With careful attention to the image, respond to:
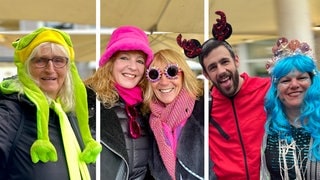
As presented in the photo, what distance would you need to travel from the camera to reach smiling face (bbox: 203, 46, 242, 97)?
8.35ft

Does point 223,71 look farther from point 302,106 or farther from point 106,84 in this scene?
point 106,84

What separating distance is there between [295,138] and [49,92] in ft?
3.51

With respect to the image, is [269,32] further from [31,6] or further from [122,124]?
[122,124]

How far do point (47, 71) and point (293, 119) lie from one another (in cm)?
109

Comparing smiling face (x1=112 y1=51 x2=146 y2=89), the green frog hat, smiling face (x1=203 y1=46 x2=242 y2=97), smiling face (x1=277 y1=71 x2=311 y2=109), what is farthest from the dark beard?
the green frog hat

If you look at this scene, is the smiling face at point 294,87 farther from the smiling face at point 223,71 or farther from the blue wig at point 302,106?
the smiling face at point 223,71

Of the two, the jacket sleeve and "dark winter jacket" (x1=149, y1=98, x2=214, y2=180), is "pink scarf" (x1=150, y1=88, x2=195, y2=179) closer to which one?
"dark winter jacket" (x1=149, y1=98, x2=214, y2=180)

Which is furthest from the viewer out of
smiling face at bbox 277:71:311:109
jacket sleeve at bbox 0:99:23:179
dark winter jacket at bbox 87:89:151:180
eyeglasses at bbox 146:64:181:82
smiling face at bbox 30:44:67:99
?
eyeglasses at bbox 146:64:181:82

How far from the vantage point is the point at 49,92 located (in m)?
2.28

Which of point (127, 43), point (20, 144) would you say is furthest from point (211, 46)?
point (20, 144)

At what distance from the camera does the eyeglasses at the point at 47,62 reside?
2.26 meters

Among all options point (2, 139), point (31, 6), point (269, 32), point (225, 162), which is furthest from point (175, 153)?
point (269, 32)

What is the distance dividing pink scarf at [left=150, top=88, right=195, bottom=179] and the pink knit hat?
25 centimetres

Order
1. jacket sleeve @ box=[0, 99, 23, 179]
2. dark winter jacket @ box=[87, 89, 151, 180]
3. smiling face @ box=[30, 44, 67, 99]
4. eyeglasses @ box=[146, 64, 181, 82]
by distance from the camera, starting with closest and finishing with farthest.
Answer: jacket sleeve @ box=[0, 99, 23, 179], smiling face @ box=[30, 44, 67, 99], dark winter jacket @ box=[87, 89, 151, 180], eyeglasses @ box=[146, 64, 181, 82]
